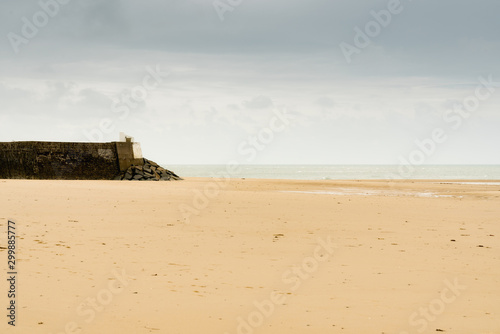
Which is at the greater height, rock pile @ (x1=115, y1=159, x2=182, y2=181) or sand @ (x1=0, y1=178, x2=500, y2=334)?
rock pile @ (x1=115, y1=159, x2=182, y2=181)

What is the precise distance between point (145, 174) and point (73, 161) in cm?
398

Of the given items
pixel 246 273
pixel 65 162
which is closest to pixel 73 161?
pixel 65 162

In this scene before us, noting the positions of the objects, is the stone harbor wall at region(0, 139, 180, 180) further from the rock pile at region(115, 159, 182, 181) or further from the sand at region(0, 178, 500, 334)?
the sand at region(0, 178, 500, 334)

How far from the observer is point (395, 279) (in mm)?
7402

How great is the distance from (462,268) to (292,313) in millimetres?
3505

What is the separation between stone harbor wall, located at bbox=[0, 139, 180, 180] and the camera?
98.7 feet

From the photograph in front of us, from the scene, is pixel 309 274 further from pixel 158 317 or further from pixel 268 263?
pixel 158 317

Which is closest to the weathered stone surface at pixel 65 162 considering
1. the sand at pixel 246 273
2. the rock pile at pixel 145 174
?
the rock pile at pixel 145 174

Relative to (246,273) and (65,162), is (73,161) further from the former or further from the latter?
(246,273)

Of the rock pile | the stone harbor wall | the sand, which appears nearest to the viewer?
the sand

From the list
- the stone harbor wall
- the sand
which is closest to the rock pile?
the stone harbor wall

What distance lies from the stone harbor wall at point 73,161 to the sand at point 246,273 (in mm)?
17157

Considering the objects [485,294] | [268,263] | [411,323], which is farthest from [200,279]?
[485,294]

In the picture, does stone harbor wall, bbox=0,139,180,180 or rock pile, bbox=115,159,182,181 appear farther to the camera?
rock pile, bbox=115,159,182,181
